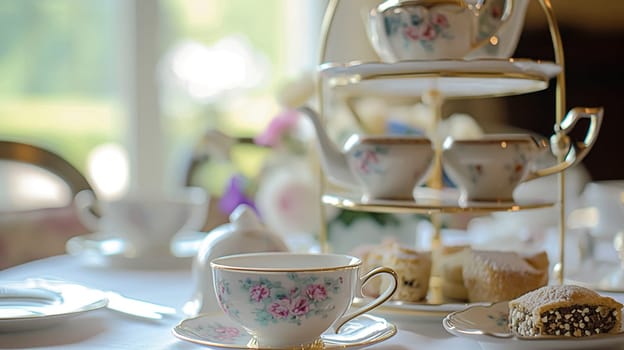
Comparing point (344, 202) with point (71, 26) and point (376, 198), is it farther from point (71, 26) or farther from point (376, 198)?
point (71, 26)

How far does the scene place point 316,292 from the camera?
0.66m

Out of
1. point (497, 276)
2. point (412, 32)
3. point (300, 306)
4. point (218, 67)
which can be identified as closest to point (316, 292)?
point (300, 306)

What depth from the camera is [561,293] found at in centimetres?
68

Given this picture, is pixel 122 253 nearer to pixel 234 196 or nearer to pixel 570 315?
pixel 234 196

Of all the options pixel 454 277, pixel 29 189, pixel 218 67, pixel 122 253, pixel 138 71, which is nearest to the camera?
pixel 454 277

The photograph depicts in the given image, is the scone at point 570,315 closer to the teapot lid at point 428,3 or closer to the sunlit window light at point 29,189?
the teapot lid at point 428,3

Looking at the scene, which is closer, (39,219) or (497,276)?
(497,276)

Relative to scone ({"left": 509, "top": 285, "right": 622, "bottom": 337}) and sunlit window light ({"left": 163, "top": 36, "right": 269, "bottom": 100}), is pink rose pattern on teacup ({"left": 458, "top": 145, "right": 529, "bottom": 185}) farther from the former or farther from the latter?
sunlit window light ({"left": 163, "top": 36, "right": 269, "bottom": 100})

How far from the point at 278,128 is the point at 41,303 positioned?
2.19ft

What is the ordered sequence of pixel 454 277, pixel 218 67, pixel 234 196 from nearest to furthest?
pixel 454 277 < pixel 234 196 < pixel 218 67

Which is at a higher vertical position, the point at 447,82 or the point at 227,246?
the point at 447,82

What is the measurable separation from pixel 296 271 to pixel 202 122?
2710mm

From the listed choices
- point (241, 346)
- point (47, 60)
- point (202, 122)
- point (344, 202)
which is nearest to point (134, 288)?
point (344, 202)

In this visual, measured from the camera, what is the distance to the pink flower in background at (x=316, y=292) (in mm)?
660
